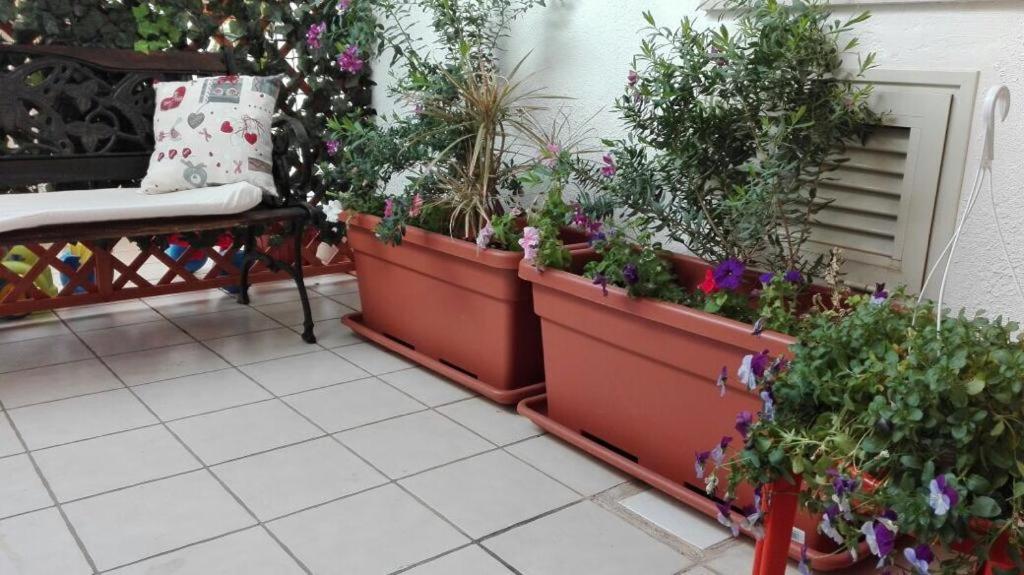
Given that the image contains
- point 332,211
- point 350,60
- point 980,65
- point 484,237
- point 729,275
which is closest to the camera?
point 980,65

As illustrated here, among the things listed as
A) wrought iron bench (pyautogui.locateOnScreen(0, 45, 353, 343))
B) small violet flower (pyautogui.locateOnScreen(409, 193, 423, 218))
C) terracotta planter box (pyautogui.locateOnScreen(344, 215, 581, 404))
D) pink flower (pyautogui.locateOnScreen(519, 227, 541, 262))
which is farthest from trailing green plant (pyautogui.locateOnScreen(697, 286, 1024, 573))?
wrought iron bench (pyautogui.locateOnScreen(0, 45, 353, 343))

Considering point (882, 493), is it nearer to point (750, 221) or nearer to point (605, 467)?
point (750, 221)

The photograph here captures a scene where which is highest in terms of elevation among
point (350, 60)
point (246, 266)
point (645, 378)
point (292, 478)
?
point (350, 60)

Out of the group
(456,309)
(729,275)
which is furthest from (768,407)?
(456,309)

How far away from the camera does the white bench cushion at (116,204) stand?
→ 2.32 m

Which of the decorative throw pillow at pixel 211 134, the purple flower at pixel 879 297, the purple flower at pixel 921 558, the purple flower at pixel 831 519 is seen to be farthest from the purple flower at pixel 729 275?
the decorative throw pillow at pixel 211 134

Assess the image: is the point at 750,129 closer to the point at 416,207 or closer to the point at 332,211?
the point at 416,207

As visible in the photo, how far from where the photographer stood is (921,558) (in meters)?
1.04

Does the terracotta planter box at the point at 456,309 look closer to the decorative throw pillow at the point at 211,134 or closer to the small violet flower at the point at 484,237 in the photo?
the small violet flower at the point at 484,237

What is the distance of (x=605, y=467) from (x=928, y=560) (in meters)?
1.03

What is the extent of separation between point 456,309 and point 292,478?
736 mm

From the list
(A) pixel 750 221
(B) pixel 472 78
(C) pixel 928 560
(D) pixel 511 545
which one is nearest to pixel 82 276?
(B) pixel 472 78

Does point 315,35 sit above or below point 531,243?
above

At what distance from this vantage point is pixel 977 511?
1.06 metres
